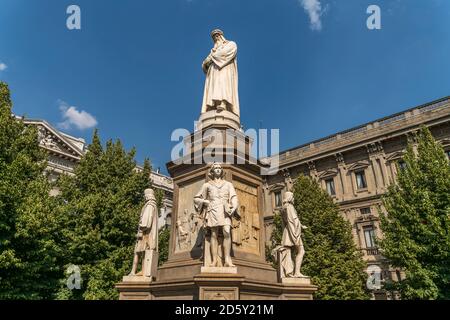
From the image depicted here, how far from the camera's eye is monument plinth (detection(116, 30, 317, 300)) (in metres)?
6.82

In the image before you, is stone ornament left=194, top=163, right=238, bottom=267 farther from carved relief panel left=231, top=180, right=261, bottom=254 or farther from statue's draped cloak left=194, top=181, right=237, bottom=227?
carved relief panel left=231, top=180, right=261, bottom=254

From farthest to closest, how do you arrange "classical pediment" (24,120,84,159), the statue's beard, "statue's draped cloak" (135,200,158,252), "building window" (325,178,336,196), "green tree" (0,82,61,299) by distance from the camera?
1. "classical pediment" (24,120,84,159)
2. "building window" (325,178,336,196)
3. "green tree" (0,82,61,299)
4. the statue's beard
5. "statue's draped cloak" (135,200,158,252)

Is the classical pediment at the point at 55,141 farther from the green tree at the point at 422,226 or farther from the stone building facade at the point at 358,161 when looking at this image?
the green tree at the point at 422,226

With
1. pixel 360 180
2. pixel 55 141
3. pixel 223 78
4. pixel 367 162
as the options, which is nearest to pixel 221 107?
pixel 223 78

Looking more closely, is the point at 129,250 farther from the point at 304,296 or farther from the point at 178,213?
the point at 304,296

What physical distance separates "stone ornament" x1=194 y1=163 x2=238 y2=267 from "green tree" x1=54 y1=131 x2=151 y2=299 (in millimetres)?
13963

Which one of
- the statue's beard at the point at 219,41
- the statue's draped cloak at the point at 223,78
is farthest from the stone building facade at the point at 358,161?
the statue's beard at the point at 219,41

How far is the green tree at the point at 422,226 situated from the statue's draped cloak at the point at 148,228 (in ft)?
50.2

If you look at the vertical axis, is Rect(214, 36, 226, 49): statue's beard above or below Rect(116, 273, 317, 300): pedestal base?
above

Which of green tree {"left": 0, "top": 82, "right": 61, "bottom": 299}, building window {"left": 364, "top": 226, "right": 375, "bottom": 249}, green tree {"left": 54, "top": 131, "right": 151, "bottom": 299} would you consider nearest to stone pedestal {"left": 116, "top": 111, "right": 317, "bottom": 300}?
green tree {"left": 0, "top": 82, "right": 61, "bottom": 299}

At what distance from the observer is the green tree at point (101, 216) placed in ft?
62.1
